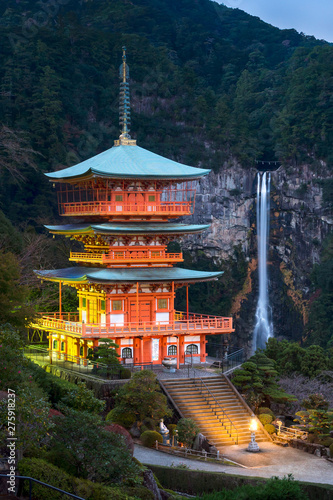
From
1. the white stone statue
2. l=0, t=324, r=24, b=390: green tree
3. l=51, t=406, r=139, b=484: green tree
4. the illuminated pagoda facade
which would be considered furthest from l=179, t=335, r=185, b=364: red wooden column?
l=51, t=406, r=139, b=484: green tree

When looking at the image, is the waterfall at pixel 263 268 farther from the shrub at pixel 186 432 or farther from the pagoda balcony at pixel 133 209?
the shrub at pixel 186 432

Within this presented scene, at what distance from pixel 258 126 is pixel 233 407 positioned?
60.5 m

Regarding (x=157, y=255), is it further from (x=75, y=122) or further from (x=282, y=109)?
(x=282, y=109)

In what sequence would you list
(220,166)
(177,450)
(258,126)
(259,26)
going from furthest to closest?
1. (259,26)
2. (258,126)
3. (220,166)
4. (177,450)

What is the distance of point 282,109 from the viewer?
83188mm

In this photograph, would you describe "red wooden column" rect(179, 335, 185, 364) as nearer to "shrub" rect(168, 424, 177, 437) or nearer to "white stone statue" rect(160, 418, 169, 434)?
"shrub" rect(168, 424, 177, 437)

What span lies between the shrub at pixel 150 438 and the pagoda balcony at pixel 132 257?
9.89 m

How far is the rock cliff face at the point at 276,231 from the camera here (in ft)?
244

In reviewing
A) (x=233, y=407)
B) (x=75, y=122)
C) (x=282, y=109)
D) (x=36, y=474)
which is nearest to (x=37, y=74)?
(x=75, y=122)

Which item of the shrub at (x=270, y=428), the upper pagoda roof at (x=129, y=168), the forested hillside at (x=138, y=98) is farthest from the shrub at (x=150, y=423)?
the forested hillside at (x=138, y=98)

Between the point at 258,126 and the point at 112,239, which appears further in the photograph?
the point at 258,126

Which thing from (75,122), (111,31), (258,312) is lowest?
(258,312)

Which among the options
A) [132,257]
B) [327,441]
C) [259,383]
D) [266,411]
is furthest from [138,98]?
[327,441]

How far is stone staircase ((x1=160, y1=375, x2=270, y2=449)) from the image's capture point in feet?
94.7
